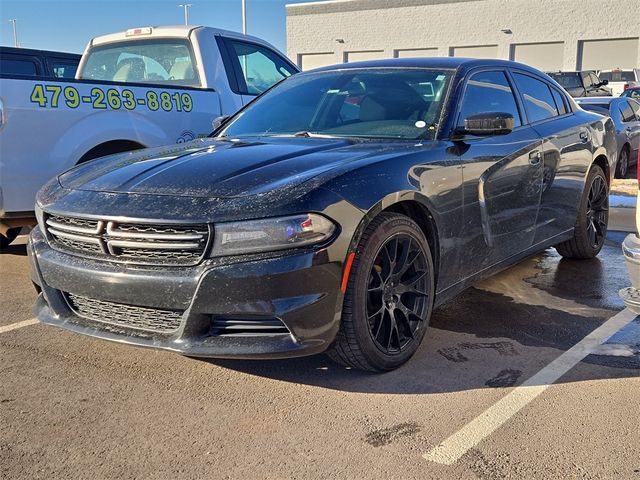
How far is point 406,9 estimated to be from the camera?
4294 centimetres

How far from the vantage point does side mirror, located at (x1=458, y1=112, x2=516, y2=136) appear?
383 cm

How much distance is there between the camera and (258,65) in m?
7.21

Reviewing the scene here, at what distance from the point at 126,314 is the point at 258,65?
Answer: 4666 mm

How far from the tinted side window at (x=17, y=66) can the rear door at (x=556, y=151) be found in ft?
19.6

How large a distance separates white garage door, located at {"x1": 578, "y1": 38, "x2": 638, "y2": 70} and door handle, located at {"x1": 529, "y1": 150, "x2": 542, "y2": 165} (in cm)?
3649

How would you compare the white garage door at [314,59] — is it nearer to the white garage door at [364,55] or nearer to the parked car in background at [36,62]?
the white garage door at [364,55]

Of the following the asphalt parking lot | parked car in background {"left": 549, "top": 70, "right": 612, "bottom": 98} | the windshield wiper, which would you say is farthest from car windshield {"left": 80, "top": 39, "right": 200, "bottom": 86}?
parked car in background {"left": 549, "top": 70, "right": 612, "bottom": 98}

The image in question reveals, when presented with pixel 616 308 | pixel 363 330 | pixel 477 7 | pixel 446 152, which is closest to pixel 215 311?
pixel 363 330

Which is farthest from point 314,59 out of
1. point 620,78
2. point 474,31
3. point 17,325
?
point 17,325

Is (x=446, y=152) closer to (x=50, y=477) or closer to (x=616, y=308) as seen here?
(x=616, y=308)

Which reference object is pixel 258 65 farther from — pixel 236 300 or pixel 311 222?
pixel 236 300

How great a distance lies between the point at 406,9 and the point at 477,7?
184 inches

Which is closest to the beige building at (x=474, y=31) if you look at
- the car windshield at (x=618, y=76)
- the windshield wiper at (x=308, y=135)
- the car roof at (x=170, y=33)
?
the car windshield at (x=618, y=76)

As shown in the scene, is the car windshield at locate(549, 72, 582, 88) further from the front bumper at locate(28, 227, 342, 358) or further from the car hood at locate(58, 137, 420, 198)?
the front bumper at locate(28, 227, 342, 358)
